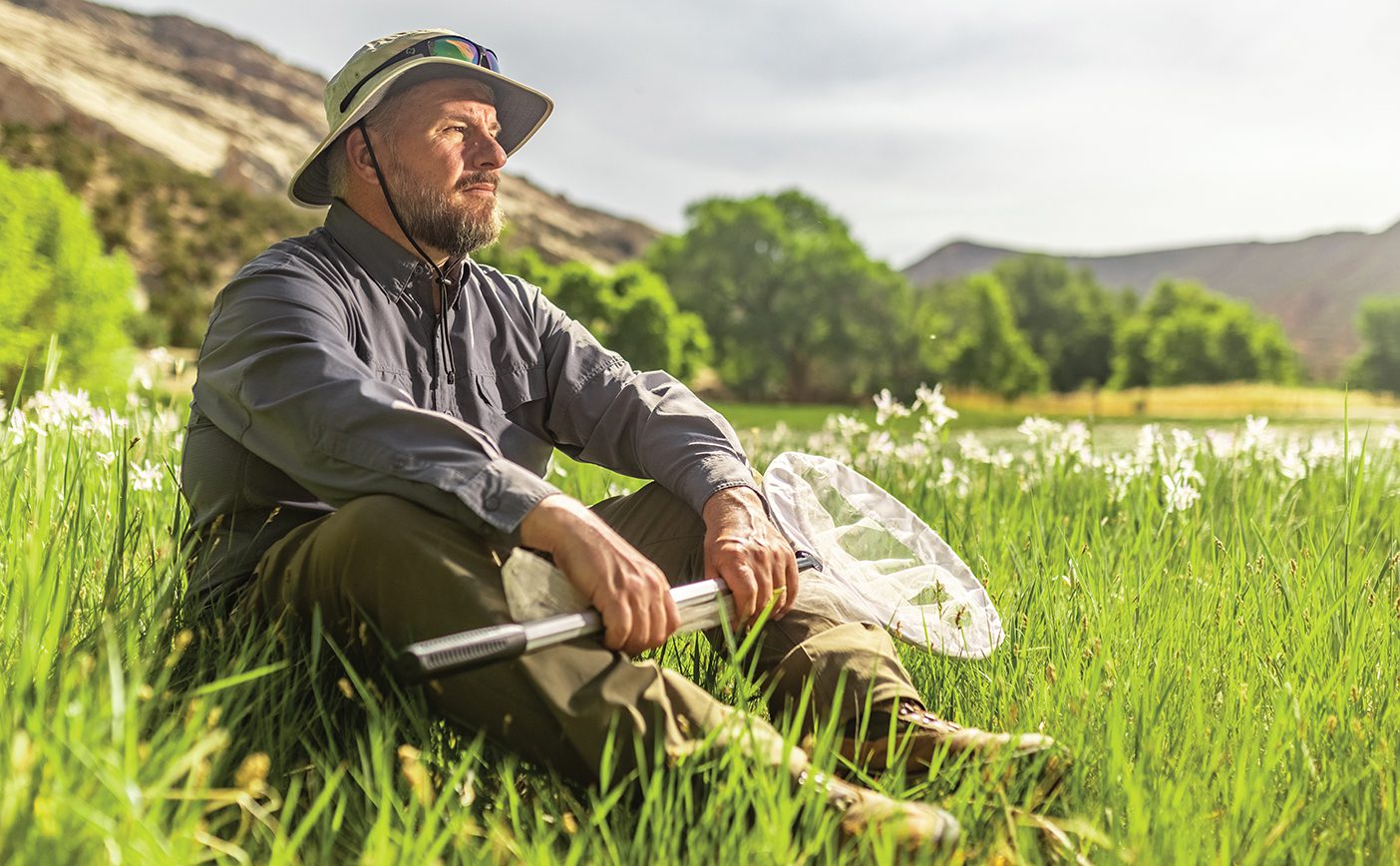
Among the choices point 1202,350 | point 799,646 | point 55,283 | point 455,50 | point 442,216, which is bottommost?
point 799,646

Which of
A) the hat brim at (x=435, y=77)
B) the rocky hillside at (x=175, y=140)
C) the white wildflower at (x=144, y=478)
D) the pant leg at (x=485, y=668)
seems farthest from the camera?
the rocky hillside at (x=175, y=140)

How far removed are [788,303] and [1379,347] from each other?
163ft

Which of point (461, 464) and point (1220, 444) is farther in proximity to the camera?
point (1220, 444)

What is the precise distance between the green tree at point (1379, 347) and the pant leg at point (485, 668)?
86.8 metres

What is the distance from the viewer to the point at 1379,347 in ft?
258

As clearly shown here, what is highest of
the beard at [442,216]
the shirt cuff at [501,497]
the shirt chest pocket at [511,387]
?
the beard at [442,216]

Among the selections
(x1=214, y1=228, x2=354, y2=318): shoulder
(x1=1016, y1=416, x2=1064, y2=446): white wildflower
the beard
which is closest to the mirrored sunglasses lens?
the beard

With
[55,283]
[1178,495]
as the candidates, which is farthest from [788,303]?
[1178,495]

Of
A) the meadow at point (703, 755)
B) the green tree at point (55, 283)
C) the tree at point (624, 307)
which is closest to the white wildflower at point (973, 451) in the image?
the meadow at point (703, 755)

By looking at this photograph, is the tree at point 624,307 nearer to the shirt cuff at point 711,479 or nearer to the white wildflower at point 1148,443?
the white wildflower at point 1148,443

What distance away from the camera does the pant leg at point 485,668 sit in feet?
6.10

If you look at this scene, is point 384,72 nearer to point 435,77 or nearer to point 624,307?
point 435,77

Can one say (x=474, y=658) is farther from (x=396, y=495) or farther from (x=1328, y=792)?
(x=1328, y=792)

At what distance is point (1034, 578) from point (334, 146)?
2.35 metres
